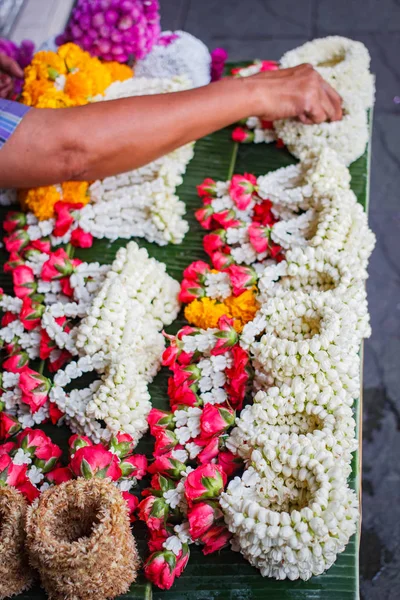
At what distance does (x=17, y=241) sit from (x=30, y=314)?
0.81 ft

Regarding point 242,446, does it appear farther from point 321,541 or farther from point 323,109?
point 323,109

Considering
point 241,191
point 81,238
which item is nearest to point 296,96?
point 241,191

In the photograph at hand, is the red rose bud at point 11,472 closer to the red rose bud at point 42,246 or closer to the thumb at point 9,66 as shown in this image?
the red rose bud at point 42,246

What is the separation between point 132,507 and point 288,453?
0.29m

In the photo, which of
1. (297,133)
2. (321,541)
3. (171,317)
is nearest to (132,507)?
(321,541)

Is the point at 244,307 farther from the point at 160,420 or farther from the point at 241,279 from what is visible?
the point at 160,420

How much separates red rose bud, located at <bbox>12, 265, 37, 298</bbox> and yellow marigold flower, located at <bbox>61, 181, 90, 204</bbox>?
0.22m

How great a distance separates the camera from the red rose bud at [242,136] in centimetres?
170

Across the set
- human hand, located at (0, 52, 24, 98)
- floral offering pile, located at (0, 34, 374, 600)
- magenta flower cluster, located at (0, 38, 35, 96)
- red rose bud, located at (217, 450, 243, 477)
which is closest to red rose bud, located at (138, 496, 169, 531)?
floral offering pile, located at (0, 34, 374, 600)

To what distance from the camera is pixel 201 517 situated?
1000 mm

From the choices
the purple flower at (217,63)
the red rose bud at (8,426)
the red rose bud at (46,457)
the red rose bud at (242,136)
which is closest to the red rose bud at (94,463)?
the red rose bud at (46,457)

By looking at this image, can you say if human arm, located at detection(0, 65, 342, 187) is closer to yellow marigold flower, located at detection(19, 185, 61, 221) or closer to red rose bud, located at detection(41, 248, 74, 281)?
yellow marigold flower, located at detection(19, 185, 61, 221)

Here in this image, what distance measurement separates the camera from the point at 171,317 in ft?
4.48

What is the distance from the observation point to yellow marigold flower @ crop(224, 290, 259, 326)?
1325 mm
